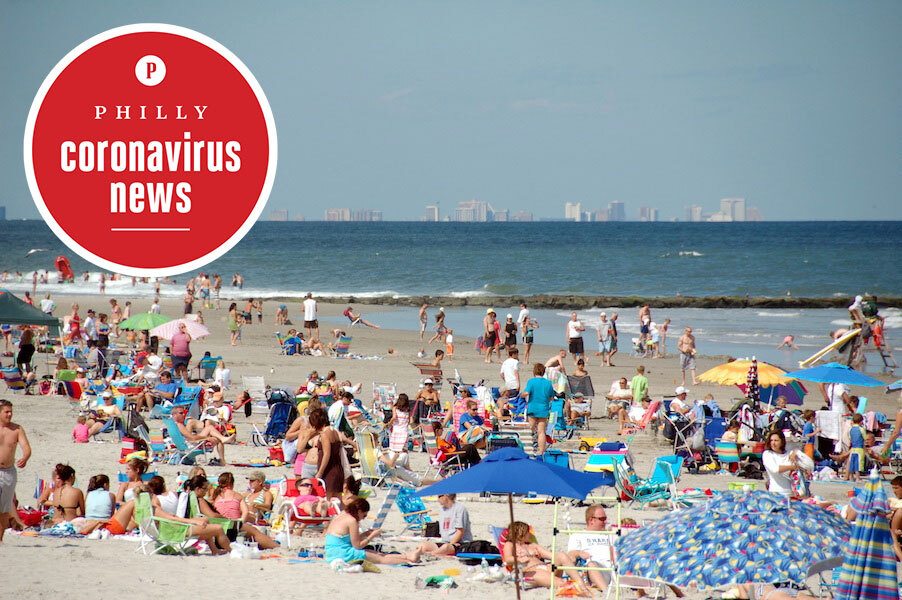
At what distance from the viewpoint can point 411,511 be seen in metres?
9.91

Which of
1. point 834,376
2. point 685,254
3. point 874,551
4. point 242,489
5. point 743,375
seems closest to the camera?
point 874,551

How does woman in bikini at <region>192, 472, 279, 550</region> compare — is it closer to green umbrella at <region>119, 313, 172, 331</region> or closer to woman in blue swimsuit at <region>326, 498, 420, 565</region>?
woman in blue swimsuit at <region>326, 498, 420, 565</region>

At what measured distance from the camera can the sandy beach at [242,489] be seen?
7684 millimetres

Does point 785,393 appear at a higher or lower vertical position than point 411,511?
higher

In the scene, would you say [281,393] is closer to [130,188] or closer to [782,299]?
[130,188]

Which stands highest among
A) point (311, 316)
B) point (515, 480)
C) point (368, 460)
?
point (515, 480)

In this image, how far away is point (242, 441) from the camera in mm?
14016

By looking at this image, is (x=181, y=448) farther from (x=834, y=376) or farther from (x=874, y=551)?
(x=874, y=551)

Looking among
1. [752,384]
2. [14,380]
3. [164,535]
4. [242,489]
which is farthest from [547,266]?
[164,535]

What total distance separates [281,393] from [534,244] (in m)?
91.5

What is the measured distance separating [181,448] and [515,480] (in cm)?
586

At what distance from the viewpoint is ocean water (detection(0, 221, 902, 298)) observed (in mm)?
53375

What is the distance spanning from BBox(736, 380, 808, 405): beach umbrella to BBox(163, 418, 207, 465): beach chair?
7.44 metres

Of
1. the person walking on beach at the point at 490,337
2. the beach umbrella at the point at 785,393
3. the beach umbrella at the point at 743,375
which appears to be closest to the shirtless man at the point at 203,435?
the beach umbrella at the point at 743,375
